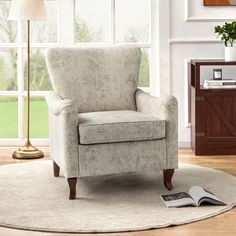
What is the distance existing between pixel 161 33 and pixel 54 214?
255 centimetres

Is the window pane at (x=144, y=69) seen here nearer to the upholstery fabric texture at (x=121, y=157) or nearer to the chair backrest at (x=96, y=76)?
the chair backrest at (x=96, y=76)

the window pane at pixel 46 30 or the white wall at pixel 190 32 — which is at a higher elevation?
the window pane at pixel 46 30

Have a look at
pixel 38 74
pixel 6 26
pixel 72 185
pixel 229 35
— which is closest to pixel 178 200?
pixel 72 185

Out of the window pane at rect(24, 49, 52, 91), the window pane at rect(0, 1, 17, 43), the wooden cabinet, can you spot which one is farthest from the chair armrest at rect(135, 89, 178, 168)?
the window pane at rect(24, 49, 52, 91)

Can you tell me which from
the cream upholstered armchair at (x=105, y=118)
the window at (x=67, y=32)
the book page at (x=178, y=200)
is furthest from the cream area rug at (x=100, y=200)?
the window at (x=67, y=32)

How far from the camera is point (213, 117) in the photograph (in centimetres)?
550

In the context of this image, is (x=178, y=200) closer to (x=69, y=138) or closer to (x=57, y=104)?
(x=69, y=138)

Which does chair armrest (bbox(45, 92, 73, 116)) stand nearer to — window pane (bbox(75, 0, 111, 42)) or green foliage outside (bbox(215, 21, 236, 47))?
green foliage outside (bbox(215, 21, 236, 47))

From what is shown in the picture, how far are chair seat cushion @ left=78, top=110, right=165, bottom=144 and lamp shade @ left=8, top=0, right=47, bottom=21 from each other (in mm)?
1409

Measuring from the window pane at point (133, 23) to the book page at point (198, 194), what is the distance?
4.06 meters

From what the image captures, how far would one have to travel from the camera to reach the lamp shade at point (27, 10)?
5.34 meters

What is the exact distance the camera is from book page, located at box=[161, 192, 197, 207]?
3869mm

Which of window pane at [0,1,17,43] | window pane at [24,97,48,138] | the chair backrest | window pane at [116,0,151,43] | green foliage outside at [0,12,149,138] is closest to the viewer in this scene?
the chair backrest

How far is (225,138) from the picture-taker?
5.53 meters
